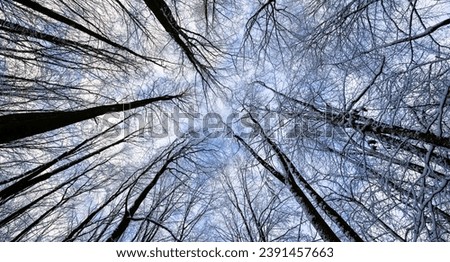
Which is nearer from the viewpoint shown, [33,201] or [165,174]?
[33,201]

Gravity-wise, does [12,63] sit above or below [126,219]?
above

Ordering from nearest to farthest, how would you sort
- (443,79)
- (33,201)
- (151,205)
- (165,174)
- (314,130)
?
(443,79)
(314,130)
(33,201)
(151,205)
(165,174)

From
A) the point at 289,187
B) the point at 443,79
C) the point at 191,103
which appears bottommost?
the point at 289,187

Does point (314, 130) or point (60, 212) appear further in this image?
point (60, 212)

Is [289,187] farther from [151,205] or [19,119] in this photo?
[19,119]

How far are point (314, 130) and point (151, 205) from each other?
11.0 feet

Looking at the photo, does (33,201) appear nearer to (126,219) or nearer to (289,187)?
(126,219)

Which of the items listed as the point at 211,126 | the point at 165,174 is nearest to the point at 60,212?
the point at 165,174

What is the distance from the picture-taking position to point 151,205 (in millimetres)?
5012

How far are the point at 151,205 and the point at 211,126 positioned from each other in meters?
2.07
